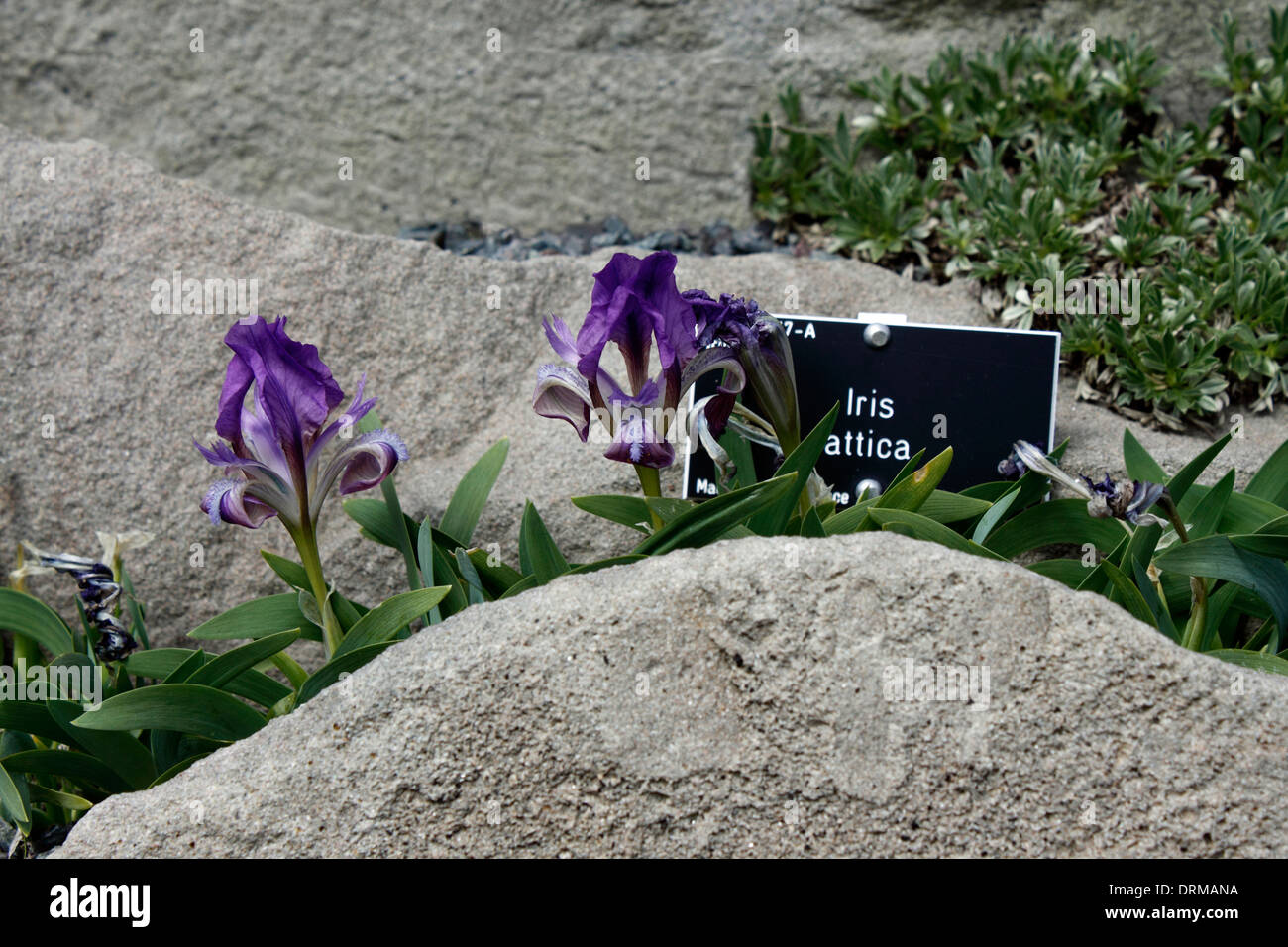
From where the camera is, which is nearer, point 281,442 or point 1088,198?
point 281,442

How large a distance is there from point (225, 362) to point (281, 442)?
43.8 inches

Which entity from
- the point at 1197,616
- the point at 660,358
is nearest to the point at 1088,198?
the point at 1197,616

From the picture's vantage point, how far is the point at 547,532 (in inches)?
79.7

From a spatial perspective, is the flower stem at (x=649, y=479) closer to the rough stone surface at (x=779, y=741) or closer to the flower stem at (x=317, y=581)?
the rough stone surface at (x=779, y=741)

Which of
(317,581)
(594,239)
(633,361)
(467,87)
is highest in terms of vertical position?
(467,87)

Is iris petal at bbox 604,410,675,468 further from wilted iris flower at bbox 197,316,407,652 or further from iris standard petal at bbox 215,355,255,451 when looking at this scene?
iris standard petal at bbox 215,355,255,451

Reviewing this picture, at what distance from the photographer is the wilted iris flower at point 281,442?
Result: 5.75 feet

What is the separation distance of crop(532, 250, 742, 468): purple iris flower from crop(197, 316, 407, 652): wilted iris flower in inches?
12.4

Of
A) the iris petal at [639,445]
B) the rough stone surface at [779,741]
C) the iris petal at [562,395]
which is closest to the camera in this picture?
the rough stone surface at [779,741]

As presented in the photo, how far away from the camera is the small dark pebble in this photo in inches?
142

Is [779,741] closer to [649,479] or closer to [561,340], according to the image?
[649,479]

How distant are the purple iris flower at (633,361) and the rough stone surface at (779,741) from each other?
288 mm

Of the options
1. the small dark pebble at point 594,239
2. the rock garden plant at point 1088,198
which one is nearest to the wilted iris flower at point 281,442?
the small dark pebble at point 594,239
